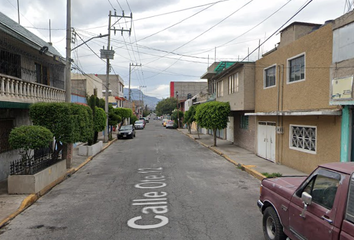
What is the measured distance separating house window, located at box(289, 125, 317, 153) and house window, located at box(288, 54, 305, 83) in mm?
2121

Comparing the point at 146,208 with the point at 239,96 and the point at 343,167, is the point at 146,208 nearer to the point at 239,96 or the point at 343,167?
the point at 343,167

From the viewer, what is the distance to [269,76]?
14.1 metres

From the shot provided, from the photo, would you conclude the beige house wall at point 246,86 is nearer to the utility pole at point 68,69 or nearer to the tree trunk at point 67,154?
the utility pole at point 68,69

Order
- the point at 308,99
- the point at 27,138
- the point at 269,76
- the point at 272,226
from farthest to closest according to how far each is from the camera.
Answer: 1. the point at 269,76
2. the point at 308,99
3. the point at 27,138
4. the point at 272,226

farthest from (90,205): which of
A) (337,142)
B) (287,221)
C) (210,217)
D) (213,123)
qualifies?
(213,123)

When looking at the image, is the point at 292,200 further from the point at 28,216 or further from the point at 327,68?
the point at 327,68

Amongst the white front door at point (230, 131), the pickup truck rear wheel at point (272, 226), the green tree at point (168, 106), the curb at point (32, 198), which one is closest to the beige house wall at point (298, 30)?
the white front door at point (230, 131)

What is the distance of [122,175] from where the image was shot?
10977 mm

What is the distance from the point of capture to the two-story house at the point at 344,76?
8000mm

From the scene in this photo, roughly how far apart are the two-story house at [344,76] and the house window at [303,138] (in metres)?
1.82

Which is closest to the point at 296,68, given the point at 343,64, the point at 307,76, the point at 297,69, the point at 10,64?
the point at 297,69

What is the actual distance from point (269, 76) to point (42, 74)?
1224cm

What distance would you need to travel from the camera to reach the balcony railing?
897 cm

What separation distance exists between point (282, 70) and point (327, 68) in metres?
3.25
